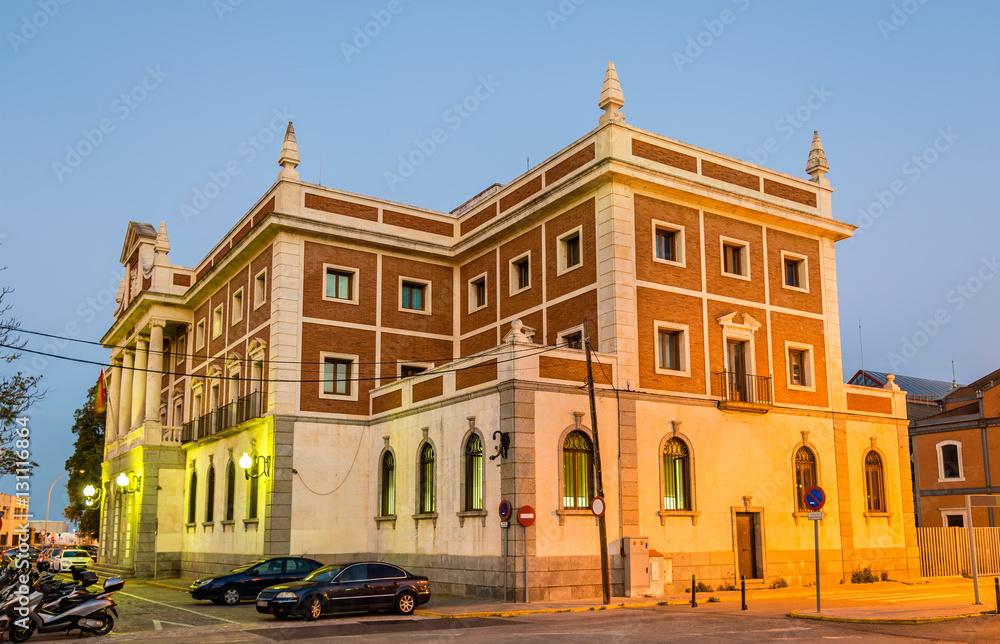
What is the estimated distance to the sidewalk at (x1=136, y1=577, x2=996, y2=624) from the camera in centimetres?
2119

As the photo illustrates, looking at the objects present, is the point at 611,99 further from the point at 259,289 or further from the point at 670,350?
the point at 259,289

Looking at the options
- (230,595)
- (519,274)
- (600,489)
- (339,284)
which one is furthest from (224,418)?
(600,489)

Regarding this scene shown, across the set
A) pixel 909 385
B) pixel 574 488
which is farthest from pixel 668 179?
pixel 909 385

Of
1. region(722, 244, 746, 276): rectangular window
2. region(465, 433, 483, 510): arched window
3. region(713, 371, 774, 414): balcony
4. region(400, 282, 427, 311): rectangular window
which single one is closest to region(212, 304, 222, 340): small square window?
region(400, 282, 427, 311): rectangular window

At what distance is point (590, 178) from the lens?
1173 inches

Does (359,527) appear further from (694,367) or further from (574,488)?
(694,367)

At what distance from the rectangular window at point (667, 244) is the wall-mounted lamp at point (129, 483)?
27088 millimetres

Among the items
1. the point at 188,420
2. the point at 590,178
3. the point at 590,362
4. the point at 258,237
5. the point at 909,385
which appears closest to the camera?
the point at 590,362

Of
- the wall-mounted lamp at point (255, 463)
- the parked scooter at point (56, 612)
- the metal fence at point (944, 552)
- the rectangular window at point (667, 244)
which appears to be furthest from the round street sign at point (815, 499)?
the wall-mounted lamp at point (255, 463)

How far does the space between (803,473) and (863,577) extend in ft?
14.1

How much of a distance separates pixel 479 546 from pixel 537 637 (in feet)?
33.2

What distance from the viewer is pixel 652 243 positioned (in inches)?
1190

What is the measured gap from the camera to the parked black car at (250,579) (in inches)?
1075

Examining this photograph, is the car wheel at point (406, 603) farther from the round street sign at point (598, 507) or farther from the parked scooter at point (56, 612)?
the parked scooter at point (56, 612)
